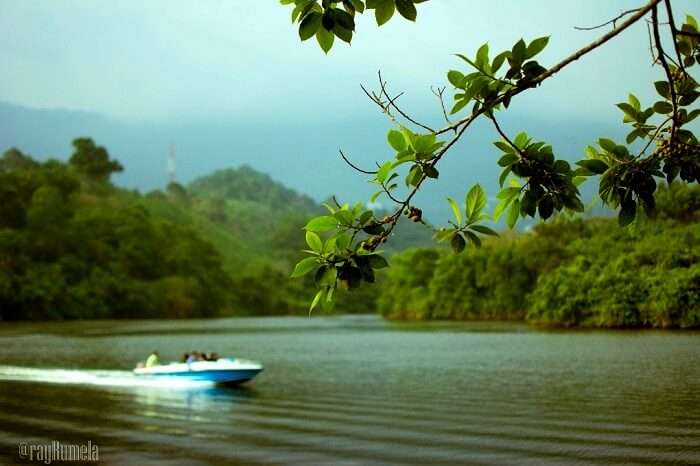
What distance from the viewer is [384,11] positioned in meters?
2.23

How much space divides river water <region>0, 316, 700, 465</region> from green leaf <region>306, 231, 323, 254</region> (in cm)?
894

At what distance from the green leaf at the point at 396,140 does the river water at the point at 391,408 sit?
9.07 m

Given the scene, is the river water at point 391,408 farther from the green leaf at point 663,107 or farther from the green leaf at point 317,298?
the green leaf at point 317,298

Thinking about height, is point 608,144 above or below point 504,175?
above

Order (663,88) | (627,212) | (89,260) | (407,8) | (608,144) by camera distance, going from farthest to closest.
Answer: (89,260), (663,88), (608,144), (627,212), (407,8)

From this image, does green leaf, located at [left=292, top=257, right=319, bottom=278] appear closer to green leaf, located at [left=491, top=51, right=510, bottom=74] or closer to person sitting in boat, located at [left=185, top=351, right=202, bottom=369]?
green leaf, located at [left=491, top=51, right=510, bottom=74]

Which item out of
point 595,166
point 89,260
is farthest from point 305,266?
point 89,260

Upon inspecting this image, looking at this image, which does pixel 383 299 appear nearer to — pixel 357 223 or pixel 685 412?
pixel 685 412

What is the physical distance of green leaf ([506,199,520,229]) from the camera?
2.63 metres

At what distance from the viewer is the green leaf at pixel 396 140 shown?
244 centimetres

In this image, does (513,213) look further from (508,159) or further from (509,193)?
(508,159)

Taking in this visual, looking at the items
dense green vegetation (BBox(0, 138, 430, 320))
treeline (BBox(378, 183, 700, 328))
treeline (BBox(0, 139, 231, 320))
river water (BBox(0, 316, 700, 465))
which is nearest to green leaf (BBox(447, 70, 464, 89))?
treeline (BBox(378, 183, 700, 328))

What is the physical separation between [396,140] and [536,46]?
483mm

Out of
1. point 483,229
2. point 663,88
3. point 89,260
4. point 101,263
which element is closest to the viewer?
point 483,229
